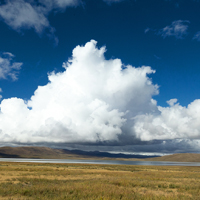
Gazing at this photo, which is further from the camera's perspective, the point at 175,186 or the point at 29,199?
the point at 175,186

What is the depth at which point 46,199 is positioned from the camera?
16.2m

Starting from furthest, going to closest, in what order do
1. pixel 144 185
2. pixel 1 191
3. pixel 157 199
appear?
1. pixel 144 185
2. pixel 1 191
3. pixel 157 199

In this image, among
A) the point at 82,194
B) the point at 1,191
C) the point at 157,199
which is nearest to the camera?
the point at 157,199

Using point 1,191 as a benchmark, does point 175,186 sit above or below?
below

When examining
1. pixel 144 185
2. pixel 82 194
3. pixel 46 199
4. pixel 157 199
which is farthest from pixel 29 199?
pixel 144 185

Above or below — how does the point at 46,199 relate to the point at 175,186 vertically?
above

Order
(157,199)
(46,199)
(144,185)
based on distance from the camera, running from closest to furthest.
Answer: (46,199)
(157,199)
(144,185)

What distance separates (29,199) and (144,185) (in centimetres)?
1822

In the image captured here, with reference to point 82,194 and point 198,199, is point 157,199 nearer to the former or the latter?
point 198,199

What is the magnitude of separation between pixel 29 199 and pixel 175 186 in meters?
22.2

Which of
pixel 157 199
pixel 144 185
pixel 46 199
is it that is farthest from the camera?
pixel 144 185

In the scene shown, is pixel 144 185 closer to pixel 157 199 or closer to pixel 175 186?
pixel 175 186

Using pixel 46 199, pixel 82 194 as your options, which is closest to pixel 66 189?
pixel 82 194

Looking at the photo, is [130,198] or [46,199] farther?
[130,198]
